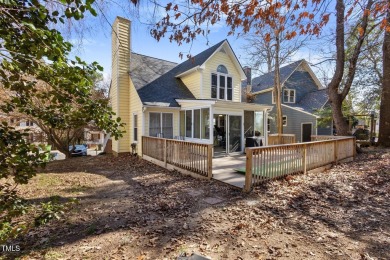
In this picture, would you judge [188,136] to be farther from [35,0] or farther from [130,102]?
[35,0]

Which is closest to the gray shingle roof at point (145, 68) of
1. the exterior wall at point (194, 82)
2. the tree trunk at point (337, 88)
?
the exterior wall at point (194, 82)

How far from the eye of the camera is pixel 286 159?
21.5 feet

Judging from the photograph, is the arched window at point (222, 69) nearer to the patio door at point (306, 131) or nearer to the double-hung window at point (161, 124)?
the double-hung window at point (161, 124)

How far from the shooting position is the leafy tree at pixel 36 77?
66.1 inches

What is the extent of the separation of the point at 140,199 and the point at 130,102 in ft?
27.2

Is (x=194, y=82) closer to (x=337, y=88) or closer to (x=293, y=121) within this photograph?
(x=337, y=88)

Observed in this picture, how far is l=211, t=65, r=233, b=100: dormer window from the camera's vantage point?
1310cm

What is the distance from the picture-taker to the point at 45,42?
1665mm

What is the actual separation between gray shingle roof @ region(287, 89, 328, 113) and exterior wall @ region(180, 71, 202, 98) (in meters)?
12.3

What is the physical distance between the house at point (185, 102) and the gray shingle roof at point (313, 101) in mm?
9628

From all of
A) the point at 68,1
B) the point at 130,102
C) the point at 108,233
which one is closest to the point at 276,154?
the point at 108,233

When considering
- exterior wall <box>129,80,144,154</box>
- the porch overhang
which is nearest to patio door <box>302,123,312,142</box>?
the porch overhang

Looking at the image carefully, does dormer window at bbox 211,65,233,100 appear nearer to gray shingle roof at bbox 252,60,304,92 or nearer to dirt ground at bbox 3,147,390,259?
dirt ground at bbox 3,147,390,259

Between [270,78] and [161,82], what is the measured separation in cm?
1382
